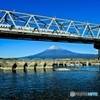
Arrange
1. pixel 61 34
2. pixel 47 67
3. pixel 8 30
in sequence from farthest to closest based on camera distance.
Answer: pixel 61 34 → pixel 47 67 → pixel 8 30

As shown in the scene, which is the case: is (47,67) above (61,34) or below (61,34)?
below

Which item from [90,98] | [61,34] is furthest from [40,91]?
[61,34]

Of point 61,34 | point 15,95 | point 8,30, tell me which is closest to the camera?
point 15,95

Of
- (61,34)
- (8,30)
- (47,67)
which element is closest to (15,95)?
(8,30)

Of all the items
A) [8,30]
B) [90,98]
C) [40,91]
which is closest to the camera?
[90,98]

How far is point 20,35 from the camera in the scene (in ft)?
321

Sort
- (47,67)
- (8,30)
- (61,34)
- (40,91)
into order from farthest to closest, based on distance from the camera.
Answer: (61,34)
(47,67)
(8,30)
(40,91)

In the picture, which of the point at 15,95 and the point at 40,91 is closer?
the point at 15,95

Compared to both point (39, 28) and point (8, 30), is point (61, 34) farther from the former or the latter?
point (8, 30)

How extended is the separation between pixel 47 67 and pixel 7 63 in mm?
13728

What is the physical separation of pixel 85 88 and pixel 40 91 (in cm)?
683

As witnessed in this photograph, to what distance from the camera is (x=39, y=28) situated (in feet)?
356

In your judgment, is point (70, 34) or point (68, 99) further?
point (70, 34)

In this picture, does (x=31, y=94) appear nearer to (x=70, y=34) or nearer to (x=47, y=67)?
(x=47, y=67)
